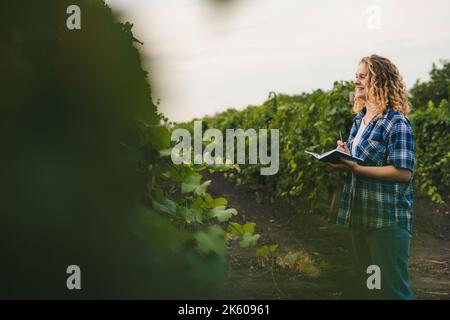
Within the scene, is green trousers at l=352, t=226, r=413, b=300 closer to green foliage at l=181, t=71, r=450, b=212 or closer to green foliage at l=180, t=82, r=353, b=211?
green foliage at l=180, t=82, r=353, b=211

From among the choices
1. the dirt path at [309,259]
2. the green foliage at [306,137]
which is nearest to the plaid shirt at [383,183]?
the dirt path at [309,259]

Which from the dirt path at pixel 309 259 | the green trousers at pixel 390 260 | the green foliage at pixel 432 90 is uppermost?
the green foliage at pixel 432 90

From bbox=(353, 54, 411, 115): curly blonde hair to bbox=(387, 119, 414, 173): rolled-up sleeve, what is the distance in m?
0.13

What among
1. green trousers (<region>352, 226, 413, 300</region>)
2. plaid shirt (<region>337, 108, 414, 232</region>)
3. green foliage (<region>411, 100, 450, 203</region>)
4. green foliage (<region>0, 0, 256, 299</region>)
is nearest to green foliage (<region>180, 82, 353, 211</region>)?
green foliage (<region>411, 100, 450, 203</region>)

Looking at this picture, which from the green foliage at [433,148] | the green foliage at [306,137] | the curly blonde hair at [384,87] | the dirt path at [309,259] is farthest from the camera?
the green foliage at [433,148]

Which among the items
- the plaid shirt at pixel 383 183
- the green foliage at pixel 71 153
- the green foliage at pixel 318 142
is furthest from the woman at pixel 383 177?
the green foliage at pixel 318 142

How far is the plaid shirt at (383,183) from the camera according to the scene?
3164 mm

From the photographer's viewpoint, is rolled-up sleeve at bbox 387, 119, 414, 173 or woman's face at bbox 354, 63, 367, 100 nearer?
rolled-up sleeve at bbox 387, 119, 414, 173

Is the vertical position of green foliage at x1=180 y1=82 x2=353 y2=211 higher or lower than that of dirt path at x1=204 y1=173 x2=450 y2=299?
higher

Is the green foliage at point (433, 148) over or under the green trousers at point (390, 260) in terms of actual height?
over

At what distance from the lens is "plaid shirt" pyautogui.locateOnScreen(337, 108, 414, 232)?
3164 mm

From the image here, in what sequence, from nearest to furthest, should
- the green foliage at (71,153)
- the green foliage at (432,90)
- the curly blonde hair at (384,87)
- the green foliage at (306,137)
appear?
1. the green foliage at (71,153)
2. the curly blonde hair at (384,87)
3. the green foliage at (306,137)
4. the green foliage at (432,90)

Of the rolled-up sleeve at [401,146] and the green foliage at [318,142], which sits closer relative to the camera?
the rolled-up sleeve at [401,146]

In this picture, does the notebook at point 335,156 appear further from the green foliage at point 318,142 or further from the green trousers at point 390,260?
the green foliage at point 318,142
